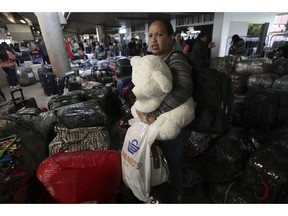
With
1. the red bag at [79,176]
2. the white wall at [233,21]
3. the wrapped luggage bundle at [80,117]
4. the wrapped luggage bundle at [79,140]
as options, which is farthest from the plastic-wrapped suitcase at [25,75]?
the white wall at [233,21]

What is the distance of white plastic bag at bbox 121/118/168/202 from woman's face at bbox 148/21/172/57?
0.45m

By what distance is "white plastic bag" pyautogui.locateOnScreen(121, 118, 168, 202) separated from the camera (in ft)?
3.34

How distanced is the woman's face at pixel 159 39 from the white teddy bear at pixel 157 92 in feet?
0.43

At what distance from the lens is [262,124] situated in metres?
1.80

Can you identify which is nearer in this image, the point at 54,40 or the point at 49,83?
the point at 49,83

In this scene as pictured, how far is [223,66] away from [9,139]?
12.6ft

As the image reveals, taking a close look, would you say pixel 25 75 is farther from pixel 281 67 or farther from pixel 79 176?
pixel 281 67

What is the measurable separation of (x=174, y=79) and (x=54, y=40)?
435cm

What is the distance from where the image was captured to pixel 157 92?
894mm

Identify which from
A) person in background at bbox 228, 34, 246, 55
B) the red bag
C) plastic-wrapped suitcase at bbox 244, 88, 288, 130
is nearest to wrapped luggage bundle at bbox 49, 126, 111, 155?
the red bag

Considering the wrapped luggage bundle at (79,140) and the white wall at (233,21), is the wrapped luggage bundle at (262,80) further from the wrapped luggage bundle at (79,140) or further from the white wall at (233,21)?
the white wall at (233,21)

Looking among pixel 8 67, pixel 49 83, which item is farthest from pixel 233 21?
pixel 8 67

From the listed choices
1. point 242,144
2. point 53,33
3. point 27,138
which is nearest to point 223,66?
point 242,144
